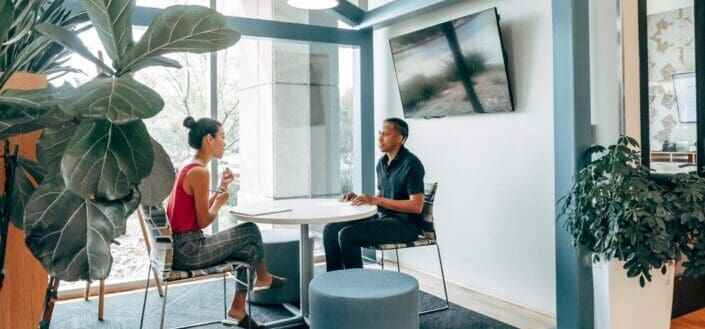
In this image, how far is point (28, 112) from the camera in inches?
31.5

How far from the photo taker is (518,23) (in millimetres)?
3660

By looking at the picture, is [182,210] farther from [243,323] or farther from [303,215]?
[243,323]

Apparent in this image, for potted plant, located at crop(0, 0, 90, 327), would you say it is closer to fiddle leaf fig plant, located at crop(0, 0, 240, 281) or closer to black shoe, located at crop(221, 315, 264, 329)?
fiddle leaf fig plant, located at crop(0, 0, 240, 281)

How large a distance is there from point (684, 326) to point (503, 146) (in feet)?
5.37

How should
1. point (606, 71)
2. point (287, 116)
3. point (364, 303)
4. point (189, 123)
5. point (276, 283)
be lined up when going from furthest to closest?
point (287, 116) → point (276, 283) → point (189, 123) → point (606, 71) → point (364, 303)

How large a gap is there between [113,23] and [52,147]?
0.23 metres

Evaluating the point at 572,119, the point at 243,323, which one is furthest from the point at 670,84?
the point at 243,323

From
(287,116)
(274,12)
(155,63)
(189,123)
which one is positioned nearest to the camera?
(155,63)

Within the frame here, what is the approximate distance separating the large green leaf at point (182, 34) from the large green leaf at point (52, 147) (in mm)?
157

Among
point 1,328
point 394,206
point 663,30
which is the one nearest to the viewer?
point 1,328

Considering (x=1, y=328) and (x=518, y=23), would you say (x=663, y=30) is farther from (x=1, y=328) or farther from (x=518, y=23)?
(x=1, y=328)

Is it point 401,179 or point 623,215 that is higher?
point 401,179

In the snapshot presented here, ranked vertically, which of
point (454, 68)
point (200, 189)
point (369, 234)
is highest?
point (454, 68)

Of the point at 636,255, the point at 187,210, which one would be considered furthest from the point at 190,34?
the point at 636,255
